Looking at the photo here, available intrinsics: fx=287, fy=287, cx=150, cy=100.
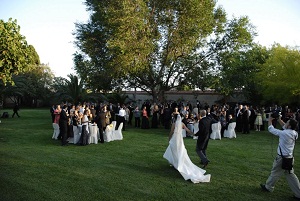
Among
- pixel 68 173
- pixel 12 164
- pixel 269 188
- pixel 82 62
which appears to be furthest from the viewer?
pixel 82 62

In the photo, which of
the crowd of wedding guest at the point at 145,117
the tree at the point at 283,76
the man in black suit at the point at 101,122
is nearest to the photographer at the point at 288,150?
the crowd of wedding guest at the point at 145,117

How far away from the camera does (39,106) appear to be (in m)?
54.5

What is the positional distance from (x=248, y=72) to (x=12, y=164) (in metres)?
25.6

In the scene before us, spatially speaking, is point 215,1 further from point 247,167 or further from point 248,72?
point 247,167

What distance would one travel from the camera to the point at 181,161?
841 centimetres

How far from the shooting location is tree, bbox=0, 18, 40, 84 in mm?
11063

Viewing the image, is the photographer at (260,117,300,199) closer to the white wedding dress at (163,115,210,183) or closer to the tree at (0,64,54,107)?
the white wedding dress at (163,115,210,183)

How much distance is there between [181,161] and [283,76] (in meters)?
26.3

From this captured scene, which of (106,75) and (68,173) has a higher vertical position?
(106,75)

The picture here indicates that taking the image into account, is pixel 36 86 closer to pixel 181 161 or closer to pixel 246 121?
pixel 246 121

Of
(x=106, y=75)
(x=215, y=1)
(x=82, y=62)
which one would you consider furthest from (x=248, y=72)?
(x=82, y=62)

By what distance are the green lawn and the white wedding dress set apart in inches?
7.7

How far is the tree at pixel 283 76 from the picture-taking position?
2973cm

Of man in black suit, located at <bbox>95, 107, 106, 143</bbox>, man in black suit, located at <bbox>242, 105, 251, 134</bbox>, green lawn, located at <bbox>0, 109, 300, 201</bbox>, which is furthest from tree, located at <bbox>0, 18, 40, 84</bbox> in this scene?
man in black suit, located at <bbox>242, 105, 251, 134</bbox>
